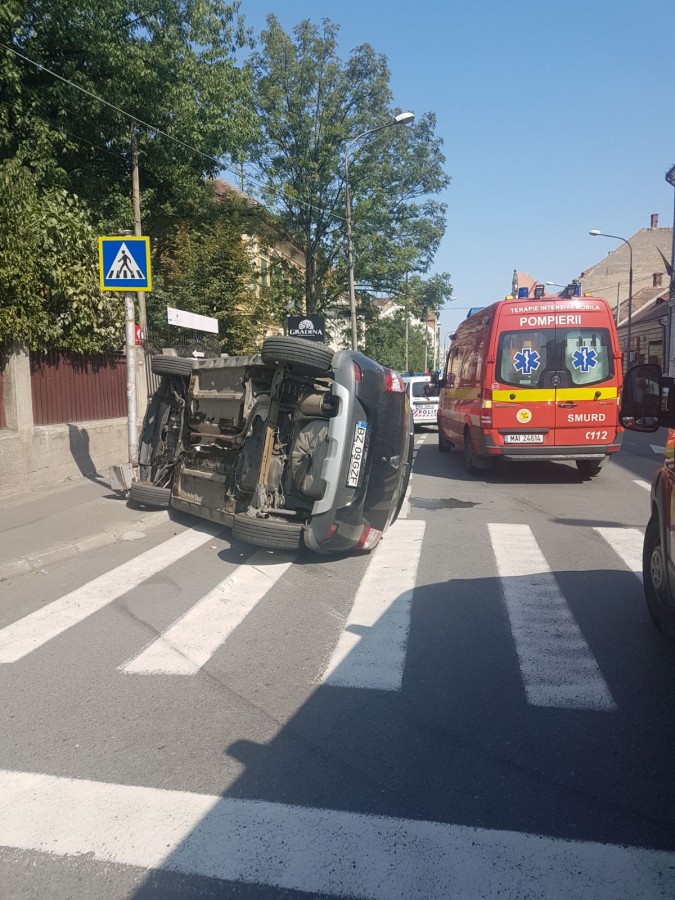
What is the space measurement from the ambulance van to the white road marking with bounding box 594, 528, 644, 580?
10.1ft

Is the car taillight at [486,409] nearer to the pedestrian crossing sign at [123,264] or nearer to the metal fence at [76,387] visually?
the pedestrian crossing sign at [123,264]

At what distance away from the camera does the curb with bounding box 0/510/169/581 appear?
668cm

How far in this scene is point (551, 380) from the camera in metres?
11.0

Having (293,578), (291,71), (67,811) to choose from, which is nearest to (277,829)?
(67,811)

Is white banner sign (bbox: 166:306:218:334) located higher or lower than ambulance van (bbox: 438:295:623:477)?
higher

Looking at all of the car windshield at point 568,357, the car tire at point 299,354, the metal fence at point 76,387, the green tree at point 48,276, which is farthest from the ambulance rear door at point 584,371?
the metal fence at point 76,387

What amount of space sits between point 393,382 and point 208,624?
3.04 m

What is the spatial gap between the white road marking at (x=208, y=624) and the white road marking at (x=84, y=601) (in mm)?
768

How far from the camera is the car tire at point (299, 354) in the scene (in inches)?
248

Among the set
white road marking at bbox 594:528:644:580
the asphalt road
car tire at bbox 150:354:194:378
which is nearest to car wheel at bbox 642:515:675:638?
the asphalt road

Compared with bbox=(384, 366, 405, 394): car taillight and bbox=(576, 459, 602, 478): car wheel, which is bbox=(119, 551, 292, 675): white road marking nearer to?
bbox=(384, 366, 405, 394): car taillight

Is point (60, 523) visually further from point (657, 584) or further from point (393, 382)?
point (657, 584)

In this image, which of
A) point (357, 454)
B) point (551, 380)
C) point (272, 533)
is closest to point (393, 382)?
point (357, 454)

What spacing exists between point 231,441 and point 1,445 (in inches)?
181
